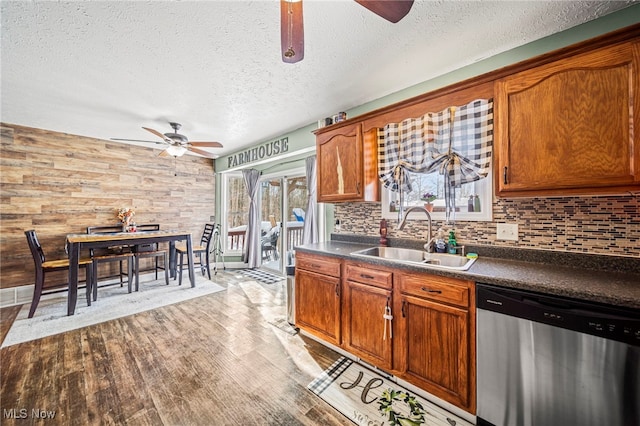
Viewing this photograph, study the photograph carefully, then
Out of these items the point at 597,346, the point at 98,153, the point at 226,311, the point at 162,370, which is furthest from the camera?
the point at 98,153

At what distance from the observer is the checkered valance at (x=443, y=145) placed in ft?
5.94

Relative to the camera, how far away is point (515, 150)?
1.60m

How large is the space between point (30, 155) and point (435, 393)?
19.0 feet

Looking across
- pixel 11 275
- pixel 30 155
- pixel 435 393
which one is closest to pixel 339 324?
pixel 435 393

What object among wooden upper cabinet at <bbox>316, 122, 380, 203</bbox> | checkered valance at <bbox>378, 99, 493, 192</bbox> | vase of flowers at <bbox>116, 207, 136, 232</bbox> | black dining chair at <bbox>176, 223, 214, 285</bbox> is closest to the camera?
checkered valance at <bbox>378, 99, 493, 192</bbox>

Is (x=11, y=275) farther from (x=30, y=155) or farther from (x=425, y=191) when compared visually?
(x=425, y=191)

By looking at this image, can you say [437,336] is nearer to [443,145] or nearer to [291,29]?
[443,145]

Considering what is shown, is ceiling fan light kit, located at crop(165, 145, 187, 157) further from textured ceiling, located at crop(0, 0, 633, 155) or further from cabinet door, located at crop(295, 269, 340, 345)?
cabinet door, located at crop(295, 269, 340, 345)

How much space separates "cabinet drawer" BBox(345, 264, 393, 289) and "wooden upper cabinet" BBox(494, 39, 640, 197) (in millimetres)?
985

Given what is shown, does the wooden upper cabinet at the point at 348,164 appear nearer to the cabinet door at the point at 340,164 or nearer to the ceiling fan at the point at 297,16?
the cabinet door at the point at 340,164

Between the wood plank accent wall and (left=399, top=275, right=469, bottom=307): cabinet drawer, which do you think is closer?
(left=399, top=275, right=469, bottom=307): cabinet drawer

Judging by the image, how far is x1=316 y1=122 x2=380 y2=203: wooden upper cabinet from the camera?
2.46m

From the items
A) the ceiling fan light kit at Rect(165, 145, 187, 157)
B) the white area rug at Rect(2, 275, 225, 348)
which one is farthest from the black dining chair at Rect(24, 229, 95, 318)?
the ceiling fan light kit at Rect(165, 145, 187, 157)

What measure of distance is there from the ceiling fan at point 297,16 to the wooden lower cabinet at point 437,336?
145cm
